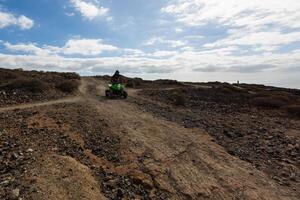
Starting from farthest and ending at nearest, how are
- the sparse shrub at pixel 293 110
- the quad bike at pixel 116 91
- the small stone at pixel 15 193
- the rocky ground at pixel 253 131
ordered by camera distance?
the quad bike at pixel 116 91 < the sparse shrub at pixel 293 110 < the rocky ground at pixel 253 131 < the small stone at pixel 15 193

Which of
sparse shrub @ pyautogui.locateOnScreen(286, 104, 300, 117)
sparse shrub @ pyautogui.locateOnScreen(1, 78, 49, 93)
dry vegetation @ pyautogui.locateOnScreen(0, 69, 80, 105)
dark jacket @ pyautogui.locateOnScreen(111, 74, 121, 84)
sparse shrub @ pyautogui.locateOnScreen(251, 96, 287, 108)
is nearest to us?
dry vegetation @ pyautogui.locateOnScreen(0, 69, 80, 105)

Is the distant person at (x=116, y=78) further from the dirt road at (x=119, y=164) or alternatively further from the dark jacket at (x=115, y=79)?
the dirt road at (x=119, y=164)

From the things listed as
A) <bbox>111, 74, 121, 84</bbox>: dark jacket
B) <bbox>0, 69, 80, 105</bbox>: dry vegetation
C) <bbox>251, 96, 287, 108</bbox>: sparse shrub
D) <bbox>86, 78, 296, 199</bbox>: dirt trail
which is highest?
<bbox>111, 74, 121, 84</bbox>: dark jacket

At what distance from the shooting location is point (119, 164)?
11789 millimetres

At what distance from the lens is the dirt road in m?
9.91

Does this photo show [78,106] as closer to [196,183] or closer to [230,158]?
[230,158]

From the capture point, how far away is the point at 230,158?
14312 millimetres

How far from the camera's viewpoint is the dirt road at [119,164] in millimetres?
9906

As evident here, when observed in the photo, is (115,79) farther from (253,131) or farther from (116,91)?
(253,131)

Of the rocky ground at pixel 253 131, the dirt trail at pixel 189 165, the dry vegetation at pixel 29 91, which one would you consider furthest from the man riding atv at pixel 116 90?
the dirt trail at pixel 189 165

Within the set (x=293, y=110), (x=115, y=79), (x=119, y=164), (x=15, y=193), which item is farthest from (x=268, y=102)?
(x=15, y=193)

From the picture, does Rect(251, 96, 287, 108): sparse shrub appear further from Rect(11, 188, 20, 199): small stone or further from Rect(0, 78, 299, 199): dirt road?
Rect(11, 188, 20, 199): small stone

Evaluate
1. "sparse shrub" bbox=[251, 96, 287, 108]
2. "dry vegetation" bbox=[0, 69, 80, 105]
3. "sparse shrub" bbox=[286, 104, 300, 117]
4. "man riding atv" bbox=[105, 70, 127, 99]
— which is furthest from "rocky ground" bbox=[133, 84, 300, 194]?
"dry vegetation" bbox=[0, 69, 80, 105]

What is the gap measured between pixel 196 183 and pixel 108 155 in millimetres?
3153
